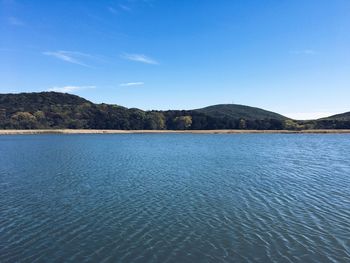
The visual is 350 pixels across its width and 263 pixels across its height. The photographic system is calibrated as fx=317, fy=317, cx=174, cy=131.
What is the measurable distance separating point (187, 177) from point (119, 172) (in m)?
9.30

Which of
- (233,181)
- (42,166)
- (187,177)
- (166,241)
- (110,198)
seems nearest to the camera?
(166,241)

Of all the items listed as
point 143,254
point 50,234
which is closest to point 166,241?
point 143,254

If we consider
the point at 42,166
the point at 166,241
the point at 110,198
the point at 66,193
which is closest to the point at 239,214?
the point at 166,241

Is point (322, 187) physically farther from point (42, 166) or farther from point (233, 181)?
point (42, 166)

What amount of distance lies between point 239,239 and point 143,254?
5327 millimetres

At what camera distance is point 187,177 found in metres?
36.5

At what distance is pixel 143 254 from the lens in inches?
599

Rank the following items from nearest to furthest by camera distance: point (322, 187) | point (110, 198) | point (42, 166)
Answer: point (110, 198) → point (322, 187) → point (42, 166)

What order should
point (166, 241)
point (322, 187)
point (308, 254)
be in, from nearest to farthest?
point (308, 254) < point (166, 241) < point (322, 187)

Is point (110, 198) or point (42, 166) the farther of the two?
point (42, 166)

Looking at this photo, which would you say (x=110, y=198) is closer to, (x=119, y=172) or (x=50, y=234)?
(x=50, y=234)

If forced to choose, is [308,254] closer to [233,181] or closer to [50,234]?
[50,234]

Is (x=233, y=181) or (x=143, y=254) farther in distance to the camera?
(x=233, y=181)

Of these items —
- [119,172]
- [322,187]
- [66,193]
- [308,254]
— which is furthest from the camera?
[119,172]
